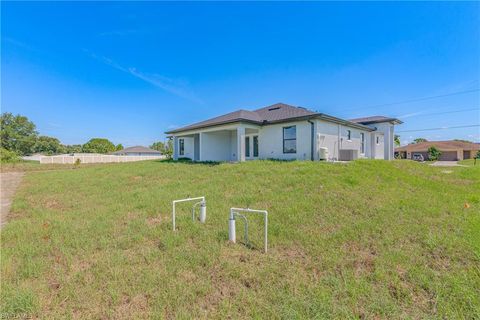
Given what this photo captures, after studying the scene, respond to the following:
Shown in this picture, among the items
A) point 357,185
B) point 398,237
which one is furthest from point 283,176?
point 398,237

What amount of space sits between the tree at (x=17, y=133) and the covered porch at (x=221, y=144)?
45157 mm

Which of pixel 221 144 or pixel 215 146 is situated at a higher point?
pixel 221 144

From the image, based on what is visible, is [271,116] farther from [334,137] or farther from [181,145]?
[181,145]

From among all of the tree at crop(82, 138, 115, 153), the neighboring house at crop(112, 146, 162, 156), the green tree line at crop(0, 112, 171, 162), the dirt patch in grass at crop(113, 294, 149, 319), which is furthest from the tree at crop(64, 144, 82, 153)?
the dirt patch in grass at crop(113, 294, 149, 319)

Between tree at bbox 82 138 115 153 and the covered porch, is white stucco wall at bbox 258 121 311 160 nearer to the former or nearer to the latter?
the covered porch

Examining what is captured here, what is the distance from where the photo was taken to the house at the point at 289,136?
12.8 meters

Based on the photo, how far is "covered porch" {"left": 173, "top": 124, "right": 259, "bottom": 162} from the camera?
46.4ft

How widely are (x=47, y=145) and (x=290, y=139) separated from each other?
216ft

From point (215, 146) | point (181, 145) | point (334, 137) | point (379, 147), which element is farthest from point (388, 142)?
point (181, 145)

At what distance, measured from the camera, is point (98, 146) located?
68500 mm

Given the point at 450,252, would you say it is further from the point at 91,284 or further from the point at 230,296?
the point at 91,284

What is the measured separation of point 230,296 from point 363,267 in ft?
6.36

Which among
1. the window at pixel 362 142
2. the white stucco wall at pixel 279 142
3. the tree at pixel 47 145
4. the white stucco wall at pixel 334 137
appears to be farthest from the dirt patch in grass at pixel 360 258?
the tree at pixel 47 145

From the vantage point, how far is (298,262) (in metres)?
3.35
